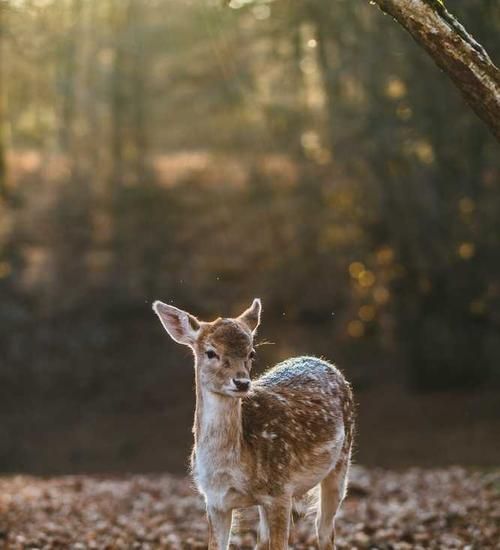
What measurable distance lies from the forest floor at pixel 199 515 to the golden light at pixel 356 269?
28.0 ft

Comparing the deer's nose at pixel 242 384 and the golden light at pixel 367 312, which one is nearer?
the deer's nose at pixel 242 384

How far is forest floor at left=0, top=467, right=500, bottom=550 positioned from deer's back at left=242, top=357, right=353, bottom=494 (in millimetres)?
637

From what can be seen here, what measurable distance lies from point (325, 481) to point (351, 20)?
52.3 feet

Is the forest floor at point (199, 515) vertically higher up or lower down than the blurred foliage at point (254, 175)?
lower down

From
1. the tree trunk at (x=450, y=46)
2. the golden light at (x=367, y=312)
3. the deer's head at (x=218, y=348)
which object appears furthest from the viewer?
the golden light at (x=367, y=312)

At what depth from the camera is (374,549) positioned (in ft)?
30.9

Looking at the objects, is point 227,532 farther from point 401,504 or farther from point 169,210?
point 169,210

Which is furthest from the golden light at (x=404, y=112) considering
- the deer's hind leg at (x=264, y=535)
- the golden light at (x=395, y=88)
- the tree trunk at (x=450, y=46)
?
the deer's hind leg at (x=264, y=535)

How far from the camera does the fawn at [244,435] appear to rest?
6.92 meters

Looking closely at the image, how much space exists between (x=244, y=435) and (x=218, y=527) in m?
0.60

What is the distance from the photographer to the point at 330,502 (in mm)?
8000

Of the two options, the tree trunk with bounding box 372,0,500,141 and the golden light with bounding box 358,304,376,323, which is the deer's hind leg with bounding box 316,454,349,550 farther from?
the golden light with bounding box 358,304,376,323

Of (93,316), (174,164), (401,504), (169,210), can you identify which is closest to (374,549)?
(401,504)

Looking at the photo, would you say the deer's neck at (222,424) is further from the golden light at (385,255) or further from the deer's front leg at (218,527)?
the golden light at (385,255)
